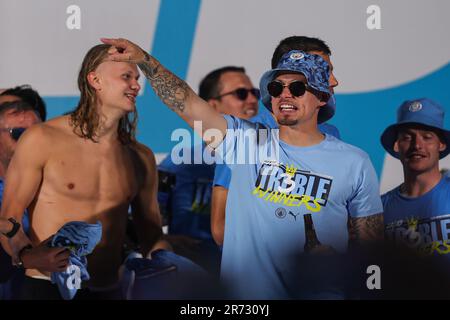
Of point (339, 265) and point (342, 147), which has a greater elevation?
point (342, 147)

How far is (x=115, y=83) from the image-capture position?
12.4 feet

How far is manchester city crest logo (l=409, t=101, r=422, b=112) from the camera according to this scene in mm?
3869

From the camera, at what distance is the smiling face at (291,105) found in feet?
12.0

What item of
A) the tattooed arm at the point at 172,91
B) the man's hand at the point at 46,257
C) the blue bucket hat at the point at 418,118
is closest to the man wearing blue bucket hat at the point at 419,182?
the blue bucket hat at the point at 418,118

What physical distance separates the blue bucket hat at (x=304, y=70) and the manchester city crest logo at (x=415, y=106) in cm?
45

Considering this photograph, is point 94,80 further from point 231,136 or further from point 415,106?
point 415,106

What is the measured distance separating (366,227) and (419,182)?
46 cm

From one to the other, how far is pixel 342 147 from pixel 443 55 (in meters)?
0.77

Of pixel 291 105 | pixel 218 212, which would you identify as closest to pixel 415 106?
pixel 291 105

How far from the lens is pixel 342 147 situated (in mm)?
3701

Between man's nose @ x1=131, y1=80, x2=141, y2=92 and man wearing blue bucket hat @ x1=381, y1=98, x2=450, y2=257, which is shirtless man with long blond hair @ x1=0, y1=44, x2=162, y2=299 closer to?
man's nose @ x1=131, y1=80, x2=141, y2=92

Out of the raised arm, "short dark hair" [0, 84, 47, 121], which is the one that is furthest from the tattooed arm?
"short dark hair" [0, 84, 47, 121]
